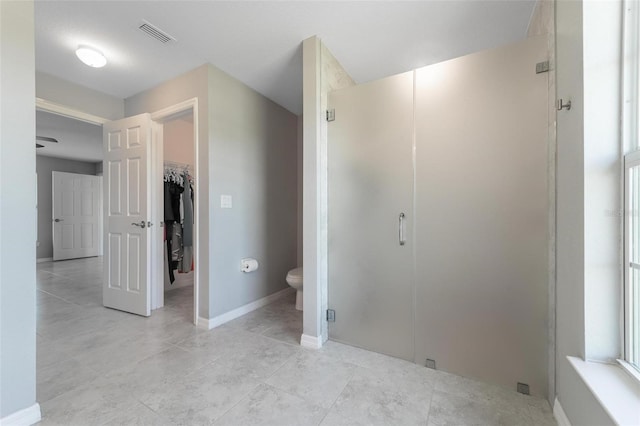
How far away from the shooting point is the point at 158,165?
2822 mm

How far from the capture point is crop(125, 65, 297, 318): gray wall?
2389mm

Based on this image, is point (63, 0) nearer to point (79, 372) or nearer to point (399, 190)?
point (79, 372)

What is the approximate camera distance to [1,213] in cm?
121

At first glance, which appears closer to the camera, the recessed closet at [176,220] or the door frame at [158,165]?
the door frame at [158,165]

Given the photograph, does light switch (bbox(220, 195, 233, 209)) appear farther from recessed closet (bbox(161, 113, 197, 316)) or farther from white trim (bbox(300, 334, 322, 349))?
white trim (bbox(300, 334, 322, 349))

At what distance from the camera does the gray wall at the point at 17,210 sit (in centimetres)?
121

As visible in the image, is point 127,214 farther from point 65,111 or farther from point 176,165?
point 65,111

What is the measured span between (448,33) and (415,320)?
2166 mm

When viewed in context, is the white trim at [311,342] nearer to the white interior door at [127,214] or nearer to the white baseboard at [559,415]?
the white baseboard at [559,415]

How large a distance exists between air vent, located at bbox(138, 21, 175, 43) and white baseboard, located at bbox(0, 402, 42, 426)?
244 cm

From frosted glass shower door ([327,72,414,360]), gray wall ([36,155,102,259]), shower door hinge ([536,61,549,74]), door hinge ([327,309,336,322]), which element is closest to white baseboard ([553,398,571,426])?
frosted glass shower door ([327,72,414,360])

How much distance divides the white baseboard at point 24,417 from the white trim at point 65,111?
2603mm

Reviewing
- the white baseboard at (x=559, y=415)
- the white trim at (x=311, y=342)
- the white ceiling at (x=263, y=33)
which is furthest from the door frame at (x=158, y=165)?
the white baseboard at (x=559, y=415)

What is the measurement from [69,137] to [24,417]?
16.9 feet
